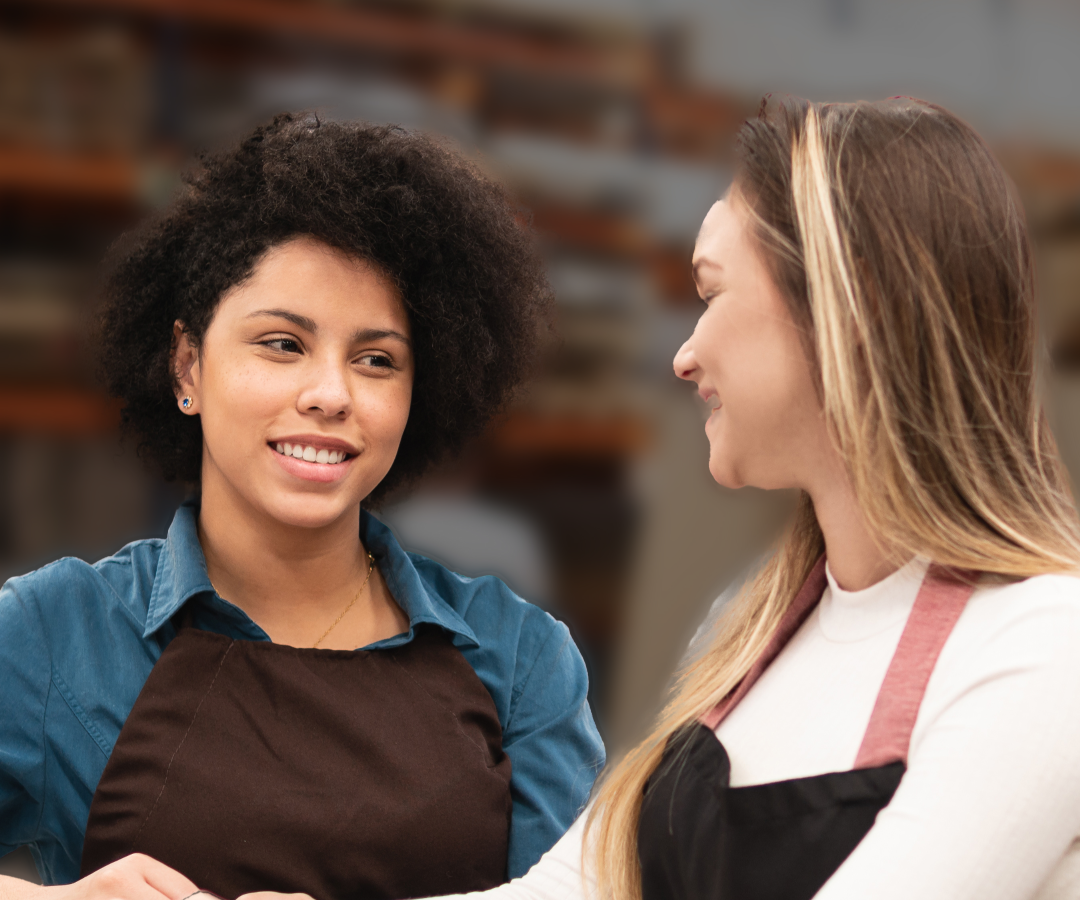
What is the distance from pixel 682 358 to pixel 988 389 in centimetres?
31

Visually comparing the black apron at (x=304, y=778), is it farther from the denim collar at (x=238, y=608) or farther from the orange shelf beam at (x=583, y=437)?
the orange shelf beam at (x=583, y=437)

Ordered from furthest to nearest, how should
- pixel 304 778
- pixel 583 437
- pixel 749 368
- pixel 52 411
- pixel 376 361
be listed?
pixel 583 437
pixel 52 411
pixel 376 361
pixel 304 778
pixel 749 368

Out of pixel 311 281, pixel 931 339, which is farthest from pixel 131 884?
pixel 931 339

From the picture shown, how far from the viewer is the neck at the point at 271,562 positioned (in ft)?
4.79

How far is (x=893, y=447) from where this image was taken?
1.01 m

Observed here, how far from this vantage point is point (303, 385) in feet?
4.46

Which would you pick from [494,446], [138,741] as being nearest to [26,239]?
[494,446]

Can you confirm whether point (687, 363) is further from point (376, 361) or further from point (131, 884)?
point (131, 884)

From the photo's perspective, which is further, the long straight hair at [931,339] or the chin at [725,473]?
the chin at [725,473]

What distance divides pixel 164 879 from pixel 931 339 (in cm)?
92

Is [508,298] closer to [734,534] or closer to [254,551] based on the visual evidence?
[254,551]

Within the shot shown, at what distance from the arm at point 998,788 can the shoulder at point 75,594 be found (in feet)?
2.92

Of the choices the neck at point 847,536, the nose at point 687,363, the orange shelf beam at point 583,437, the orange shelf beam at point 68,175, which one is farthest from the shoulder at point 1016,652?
the orange shelf beam at point 68,175

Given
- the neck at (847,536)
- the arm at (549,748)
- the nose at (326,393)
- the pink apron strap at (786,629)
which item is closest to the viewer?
the neck at (847,536)
